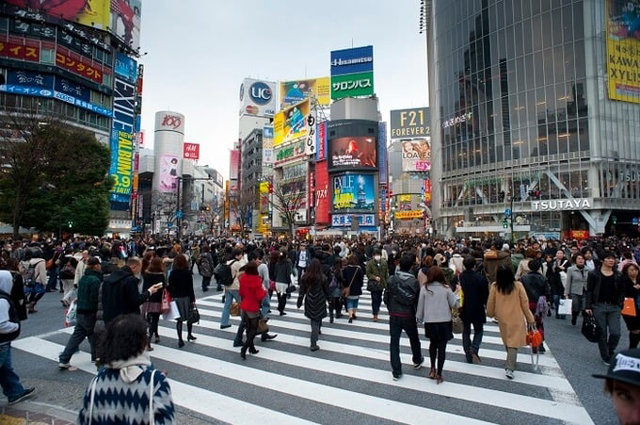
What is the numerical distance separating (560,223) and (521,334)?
39.7 metres

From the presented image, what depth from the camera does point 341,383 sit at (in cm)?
545

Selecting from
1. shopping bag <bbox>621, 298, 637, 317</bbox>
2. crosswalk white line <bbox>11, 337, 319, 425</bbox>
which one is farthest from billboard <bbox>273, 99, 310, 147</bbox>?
crosswalk white line <bbox>11, 337, 319, 425</bbox>

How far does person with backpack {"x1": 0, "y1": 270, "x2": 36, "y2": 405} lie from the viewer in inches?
169

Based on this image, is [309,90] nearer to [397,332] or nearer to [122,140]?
[122,140]

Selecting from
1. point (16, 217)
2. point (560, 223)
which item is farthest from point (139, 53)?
point (560, 223)

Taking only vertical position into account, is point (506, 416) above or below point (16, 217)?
below

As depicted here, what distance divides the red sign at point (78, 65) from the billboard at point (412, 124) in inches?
3155

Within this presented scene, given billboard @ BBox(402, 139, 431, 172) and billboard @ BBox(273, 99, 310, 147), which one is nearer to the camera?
billboard @ BBox(273, 99, 310, 147)

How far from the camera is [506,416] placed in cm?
441

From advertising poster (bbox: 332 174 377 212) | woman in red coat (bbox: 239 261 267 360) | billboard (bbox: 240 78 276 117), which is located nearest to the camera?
woman in red coat (bbox: 239 261 267 360)

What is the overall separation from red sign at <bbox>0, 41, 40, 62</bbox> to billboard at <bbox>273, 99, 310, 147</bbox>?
35.8 metres

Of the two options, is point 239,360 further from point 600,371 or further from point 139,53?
point 139,53

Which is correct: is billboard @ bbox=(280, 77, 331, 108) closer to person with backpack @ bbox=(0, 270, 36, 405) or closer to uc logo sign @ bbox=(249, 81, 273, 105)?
uc logo sign @ bbox=(249, 81, 273, 105)

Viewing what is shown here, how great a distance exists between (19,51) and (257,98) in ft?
220
